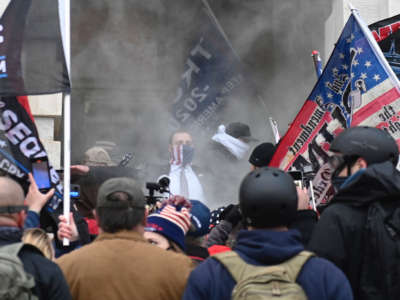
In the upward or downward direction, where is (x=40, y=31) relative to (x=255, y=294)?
upward

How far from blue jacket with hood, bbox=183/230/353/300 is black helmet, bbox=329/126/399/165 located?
39.2 inches

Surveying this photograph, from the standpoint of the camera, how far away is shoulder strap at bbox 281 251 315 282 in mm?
2727

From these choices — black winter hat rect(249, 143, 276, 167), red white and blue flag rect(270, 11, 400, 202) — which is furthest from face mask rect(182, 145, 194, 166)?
red white and blue flag rect(270, 11, 400, 202)

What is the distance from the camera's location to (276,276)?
105 inches

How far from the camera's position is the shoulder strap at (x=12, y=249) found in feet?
9.37

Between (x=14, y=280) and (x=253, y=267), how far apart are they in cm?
87

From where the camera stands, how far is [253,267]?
8.96 ft

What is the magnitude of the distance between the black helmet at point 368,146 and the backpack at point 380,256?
0.38 meters

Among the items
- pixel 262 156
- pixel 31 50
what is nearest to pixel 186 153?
pixel 262 156

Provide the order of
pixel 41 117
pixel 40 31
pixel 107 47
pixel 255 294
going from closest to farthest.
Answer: pixel 255 294, pixel 40 31, pixel 41 117, pixel 107 47

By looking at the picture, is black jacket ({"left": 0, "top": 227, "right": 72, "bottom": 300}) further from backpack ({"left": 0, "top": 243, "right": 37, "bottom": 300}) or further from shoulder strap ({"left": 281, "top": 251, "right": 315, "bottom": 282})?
shoulder strap ({"left": 281, "top": 251, "right": 315, "bottom": 282})

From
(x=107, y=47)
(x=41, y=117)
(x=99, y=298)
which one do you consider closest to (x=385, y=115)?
(x=99, y=298)

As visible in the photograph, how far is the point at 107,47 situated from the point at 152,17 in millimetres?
841

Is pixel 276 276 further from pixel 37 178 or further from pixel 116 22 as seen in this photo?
pixel 116 22
